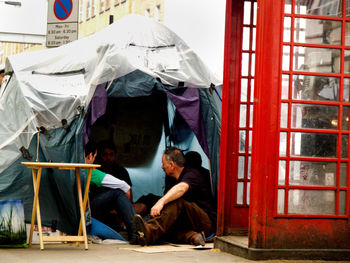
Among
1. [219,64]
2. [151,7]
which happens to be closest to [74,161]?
[219,64]

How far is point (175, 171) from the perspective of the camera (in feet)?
34.1

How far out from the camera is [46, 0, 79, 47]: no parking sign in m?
12.9

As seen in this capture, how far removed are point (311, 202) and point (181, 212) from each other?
7.23 ft

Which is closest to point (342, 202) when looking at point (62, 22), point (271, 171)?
point (271, 171)

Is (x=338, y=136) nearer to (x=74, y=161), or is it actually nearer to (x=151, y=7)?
(x=74, y=161)

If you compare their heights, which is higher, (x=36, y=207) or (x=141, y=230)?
(x=36, y=207)

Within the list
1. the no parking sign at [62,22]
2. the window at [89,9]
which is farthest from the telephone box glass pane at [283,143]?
the window at [89,9]

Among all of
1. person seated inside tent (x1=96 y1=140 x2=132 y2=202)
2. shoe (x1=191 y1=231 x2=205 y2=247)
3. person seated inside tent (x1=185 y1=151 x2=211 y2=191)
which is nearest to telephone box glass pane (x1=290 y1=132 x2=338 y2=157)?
shoe (x1=191 y1=231 x2=205 y2=247)

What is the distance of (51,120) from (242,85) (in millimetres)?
2462

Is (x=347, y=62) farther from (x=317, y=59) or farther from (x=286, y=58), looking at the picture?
(x=286, y=58)

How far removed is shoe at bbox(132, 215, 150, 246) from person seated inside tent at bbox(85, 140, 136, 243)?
711 millimetres

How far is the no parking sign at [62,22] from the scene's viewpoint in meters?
12.9

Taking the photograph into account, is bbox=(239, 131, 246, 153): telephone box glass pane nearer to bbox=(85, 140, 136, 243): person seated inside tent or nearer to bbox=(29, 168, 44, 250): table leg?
bbox=(85, 140, 136, 243): person seated inside tent

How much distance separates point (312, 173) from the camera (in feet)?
25.7
